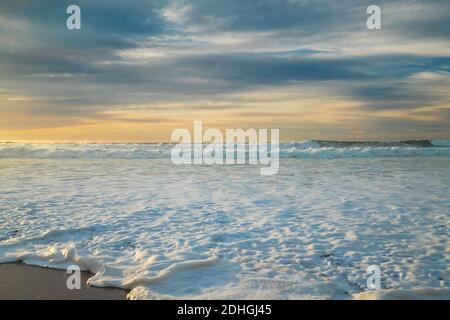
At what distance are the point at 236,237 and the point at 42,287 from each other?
305cm

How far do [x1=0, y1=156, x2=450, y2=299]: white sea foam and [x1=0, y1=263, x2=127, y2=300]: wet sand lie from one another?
186mm

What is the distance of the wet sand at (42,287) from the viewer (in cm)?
433

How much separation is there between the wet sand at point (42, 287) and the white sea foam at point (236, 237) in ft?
0.61

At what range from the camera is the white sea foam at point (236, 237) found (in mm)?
4633

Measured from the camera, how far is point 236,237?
6488 mm

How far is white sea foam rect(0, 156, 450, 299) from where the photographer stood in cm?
463

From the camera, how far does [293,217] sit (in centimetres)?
786

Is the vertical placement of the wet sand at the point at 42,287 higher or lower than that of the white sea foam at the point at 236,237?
lower

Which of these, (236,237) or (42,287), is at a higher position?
(236,237)

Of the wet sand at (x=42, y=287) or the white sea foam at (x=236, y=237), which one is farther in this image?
the white sea foam at (x=236, y=237)

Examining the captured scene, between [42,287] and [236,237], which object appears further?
[236,237]

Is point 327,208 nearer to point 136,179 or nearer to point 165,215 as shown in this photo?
point 165,215
